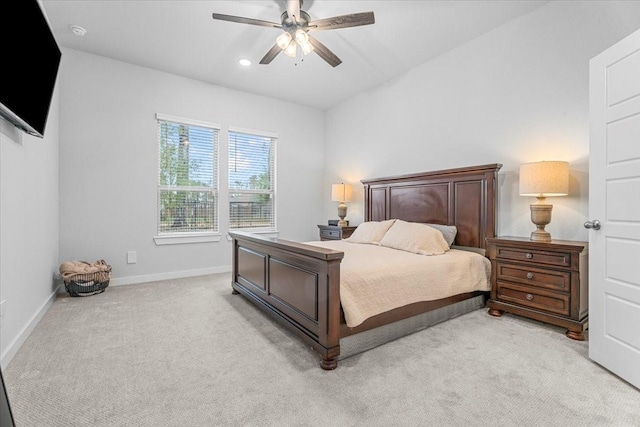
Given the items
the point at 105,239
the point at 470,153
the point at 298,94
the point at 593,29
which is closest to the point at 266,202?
the point at 298,94

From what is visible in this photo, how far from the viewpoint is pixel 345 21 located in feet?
8.02

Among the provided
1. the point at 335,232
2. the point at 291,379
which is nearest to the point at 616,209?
the point at 291,379

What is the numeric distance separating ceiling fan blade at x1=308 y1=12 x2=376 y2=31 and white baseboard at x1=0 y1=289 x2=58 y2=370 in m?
3.21

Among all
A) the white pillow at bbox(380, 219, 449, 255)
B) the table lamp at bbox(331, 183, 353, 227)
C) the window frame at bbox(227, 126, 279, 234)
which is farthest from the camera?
the table lamp at bbox(331, 183, 353, 227)

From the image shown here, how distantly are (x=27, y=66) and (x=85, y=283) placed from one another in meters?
2.41

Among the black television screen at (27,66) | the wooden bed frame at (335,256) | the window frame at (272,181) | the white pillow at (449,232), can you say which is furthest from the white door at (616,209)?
the window frame at (272,181)

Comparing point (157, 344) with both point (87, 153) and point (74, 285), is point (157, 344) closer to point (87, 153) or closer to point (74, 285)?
point (74, 285)

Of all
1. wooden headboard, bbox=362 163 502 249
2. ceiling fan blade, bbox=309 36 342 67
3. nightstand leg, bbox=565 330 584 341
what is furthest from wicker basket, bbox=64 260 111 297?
nightstand leg, bbox=565 330 584 341

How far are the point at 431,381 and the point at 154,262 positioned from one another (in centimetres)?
382

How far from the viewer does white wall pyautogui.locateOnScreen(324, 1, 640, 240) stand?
263 cm

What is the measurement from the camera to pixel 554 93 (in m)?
2.81

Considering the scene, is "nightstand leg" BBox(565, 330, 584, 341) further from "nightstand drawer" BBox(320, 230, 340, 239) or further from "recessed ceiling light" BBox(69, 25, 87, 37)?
"recessed ceiling light" BBox(69, 25, 87, 37)

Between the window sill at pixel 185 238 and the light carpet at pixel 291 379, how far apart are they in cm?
162

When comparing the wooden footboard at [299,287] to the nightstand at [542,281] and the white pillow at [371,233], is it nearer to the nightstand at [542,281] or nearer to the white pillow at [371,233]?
the white pillow at [371,233]
